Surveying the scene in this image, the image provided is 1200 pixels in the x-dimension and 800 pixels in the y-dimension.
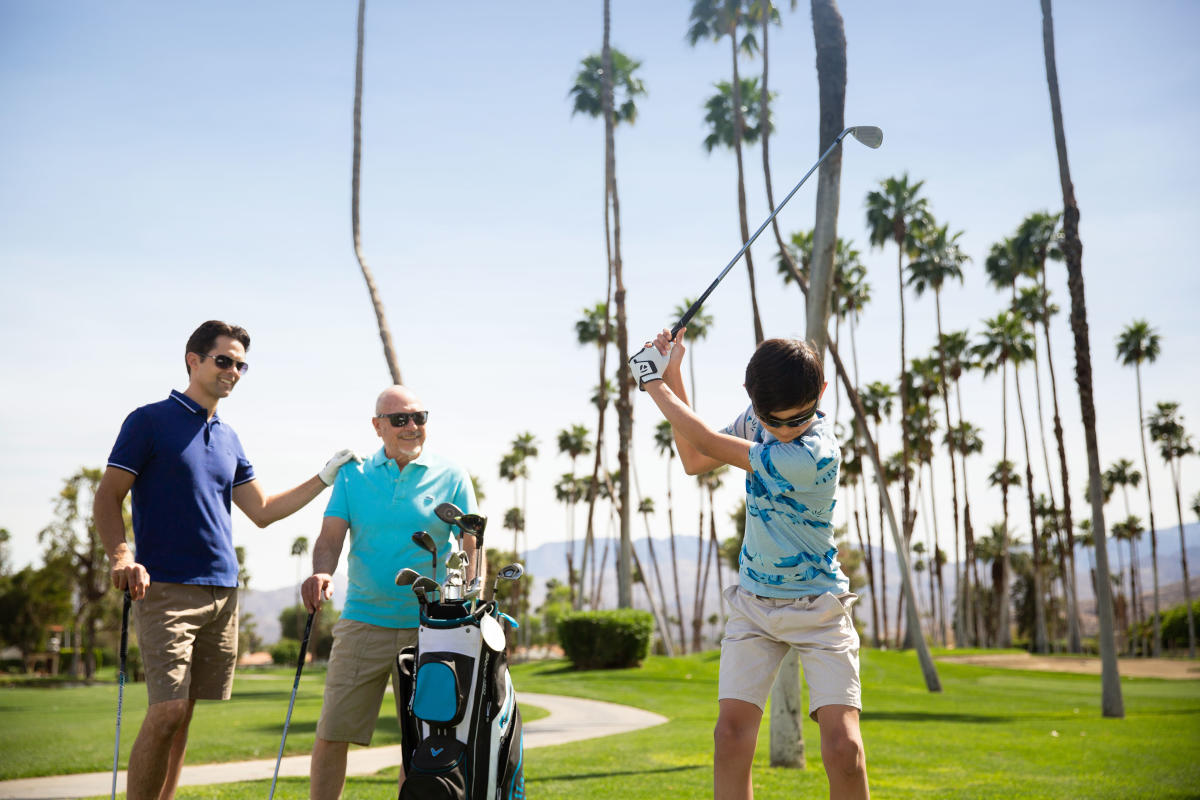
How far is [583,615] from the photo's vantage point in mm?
29219

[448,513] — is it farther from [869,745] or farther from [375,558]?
[869,745]

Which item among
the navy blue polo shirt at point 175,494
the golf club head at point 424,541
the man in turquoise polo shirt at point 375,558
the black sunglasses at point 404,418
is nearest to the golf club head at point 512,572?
the golf club head at point 424,541

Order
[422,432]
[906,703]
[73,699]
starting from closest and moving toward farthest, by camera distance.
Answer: [422,432] < [906,703] < [73,699]

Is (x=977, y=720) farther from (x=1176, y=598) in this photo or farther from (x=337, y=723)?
(x=1176, y=598)

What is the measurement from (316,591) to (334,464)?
819mm

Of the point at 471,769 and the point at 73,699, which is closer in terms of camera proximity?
the point at 471,769

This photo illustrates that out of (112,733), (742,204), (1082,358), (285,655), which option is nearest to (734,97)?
(742,204)

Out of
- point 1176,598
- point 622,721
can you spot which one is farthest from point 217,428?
point 1176,598

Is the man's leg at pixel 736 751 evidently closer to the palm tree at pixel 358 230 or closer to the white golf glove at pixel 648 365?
the white golf glove at pixel 648 365

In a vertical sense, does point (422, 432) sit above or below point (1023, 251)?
below

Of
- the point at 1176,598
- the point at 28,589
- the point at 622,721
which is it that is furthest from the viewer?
the point at 1176,598

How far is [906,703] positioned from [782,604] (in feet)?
62.9

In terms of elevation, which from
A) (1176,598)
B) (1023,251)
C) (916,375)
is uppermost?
(1023,251)

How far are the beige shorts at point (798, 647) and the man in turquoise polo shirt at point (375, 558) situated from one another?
151cm
